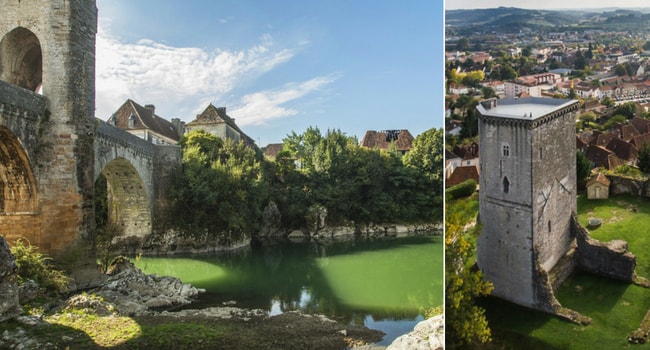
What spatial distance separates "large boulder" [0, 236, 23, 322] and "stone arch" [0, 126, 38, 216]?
161cm

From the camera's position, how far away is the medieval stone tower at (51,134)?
5453 millimetres

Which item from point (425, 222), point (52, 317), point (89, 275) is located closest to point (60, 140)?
point (89, 275)

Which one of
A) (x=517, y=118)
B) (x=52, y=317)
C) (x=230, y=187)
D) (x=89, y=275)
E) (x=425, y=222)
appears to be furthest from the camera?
(x=425, y=222)

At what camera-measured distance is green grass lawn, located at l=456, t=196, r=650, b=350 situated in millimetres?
2436

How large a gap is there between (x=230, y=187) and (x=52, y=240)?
755 cm

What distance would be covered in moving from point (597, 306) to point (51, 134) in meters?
5.74

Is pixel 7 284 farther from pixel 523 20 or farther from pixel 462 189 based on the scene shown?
pixel 523 20

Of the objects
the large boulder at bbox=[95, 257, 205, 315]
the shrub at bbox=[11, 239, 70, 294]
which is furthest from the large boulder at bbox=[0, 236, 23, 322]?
the large boulder at bbox=[95, 257, 205, 315]

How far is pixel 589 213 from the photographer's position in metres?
2.76

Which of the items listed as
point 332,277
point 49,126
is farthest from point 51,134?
point 332,277

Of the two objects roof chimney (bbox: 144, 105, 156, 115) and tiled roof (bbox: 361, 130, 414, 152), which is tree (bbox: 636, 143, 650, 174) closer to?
tiled roof (bbox: 361, 130, 414, 152)

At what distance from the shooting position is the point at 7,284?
4090 mm

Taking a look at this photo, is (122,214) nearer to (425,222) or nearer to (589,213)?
(425,222)

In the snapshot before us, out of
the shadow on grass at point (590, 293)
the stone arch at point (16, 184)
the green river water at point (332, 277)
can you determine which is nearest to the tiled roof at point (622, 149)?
the shadow on grass at point (590, 293)
